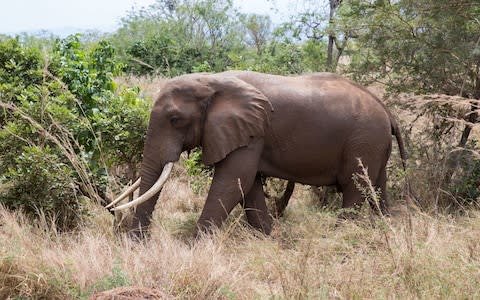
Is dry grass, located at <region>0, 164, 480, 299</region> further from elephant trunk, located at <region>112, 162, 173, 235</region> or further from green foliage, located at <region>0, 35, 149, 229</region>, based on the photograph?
green foliage, located at <region>0, 35, 149, 229</region>

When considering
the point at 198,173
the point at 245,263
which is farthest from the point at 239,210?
the point at 245,263

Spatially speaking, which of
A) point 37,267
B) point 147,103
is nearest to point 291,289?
point 37,267

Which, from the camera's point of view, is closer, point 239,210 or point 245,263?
point 245,263

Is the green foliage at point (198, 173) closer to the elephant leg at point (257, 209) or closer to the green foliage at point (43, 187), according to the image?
the elephant leg at point (257, 209)

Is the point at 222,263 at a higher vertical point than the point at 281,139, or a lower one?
lower

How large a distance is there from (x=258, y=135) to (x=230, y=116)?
0.35m

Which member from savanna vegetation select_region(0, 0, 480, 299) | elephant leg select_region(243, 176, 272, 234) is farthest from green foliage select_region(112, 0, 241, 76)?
elephant leg select_region(243, 176, 272, 234)

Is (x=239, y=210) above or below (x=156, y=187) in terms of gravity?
below

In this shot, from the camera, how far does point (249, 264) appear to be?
5.07m

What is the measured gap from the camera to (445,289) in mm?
4301

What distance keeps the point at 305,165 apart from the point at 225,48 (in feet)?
45.2

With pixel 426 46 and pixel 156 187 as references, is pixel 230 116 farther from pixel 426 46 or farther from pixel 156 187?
pixel 426 46

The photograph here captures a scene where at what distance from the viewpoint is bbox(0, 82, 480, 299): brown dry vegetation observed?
4344 mm

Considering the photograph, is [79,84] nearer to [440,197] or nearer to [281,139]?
[281,139]
